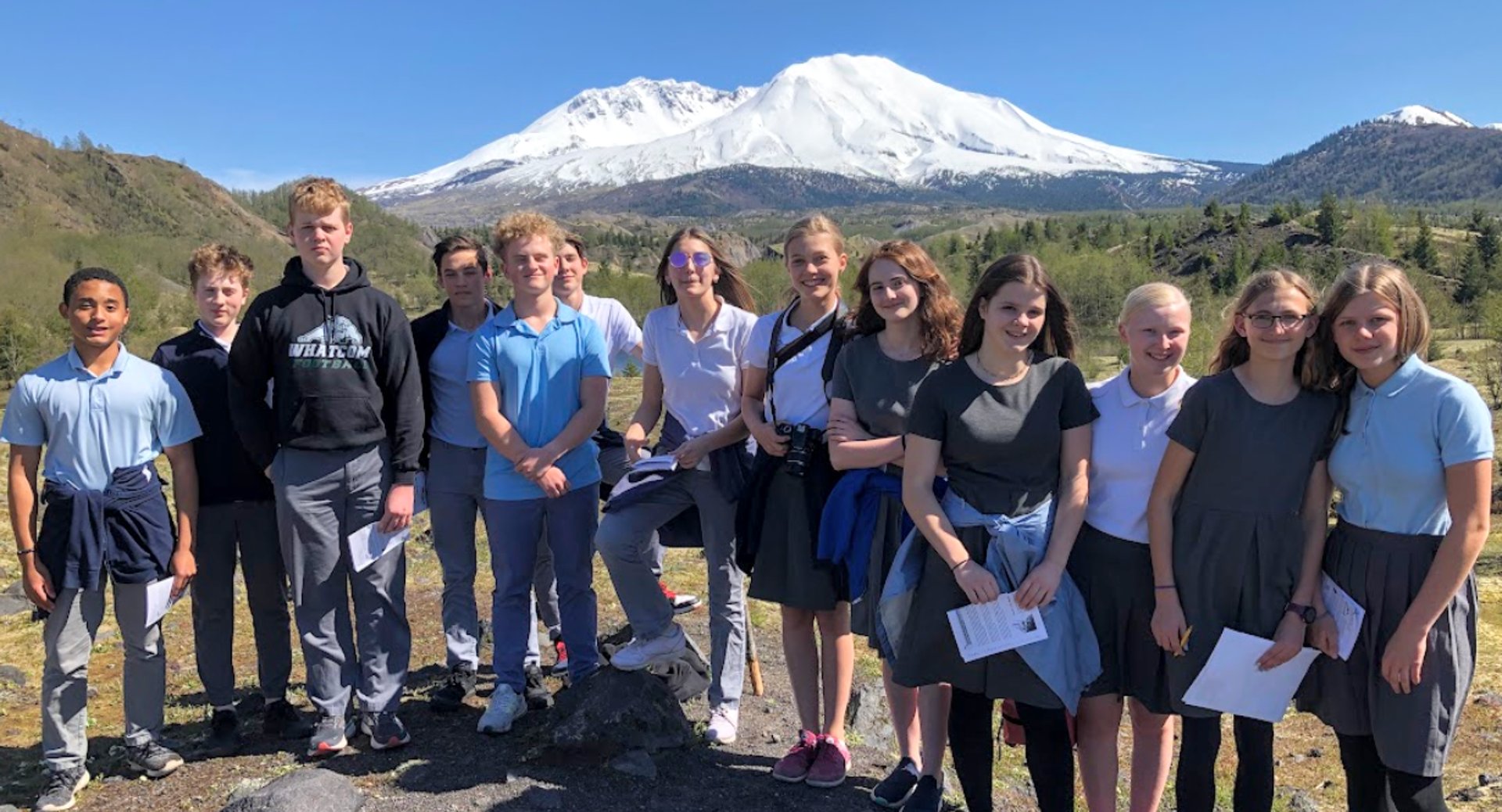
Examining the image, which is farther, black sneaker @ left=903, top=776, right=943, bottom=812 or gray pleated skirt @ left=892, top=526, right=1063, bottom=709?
black sneaker @ left=903, top=776, right=943, bottom=812

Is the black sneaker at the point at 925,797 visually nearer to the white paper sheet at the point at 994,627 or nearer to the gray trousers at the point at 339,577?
the white paper sheet at the point at 994,627

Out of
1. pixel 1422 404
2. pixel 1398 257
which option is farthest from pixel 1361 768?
pixel 1398 257

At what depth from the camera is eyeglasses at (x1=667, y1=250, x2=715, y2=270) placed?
3986 mm

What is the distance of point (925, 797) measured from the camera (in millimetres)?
3490

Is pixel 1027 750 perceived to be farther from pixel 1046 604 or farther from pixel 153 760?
pixel 153 760

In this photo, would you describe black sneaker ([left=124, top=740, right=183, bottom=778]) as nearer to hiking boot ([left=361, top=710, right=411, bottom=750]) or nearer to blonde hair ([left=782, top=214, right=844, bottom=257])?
hiking boot ([left=361, top=710, right=411, bottom=750])

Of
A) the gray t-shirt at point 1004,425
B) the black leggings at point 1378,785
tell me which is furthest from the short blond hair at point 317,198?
the black leggings at point 1378,785

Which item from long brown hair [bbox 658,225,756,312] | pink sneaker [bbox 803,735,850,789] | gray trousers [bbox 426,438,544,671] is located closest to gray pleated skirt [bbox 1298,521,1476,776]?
pink sneaker [bbox 803,735,850,789]

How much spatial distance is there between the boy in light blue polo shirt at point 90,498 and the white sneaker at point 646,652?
179 cm

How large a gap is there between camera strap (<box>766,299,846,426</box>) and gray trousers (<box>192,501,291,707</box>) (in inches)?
90.1

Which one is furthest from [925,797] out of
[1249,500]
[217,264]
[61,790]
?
[217,264]

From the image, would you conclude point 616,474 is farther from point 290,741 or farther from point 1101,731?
point 1101,731

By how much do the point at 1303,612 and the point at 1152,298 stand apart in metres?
1.06

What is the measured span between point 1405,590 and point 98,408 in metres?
4.55
